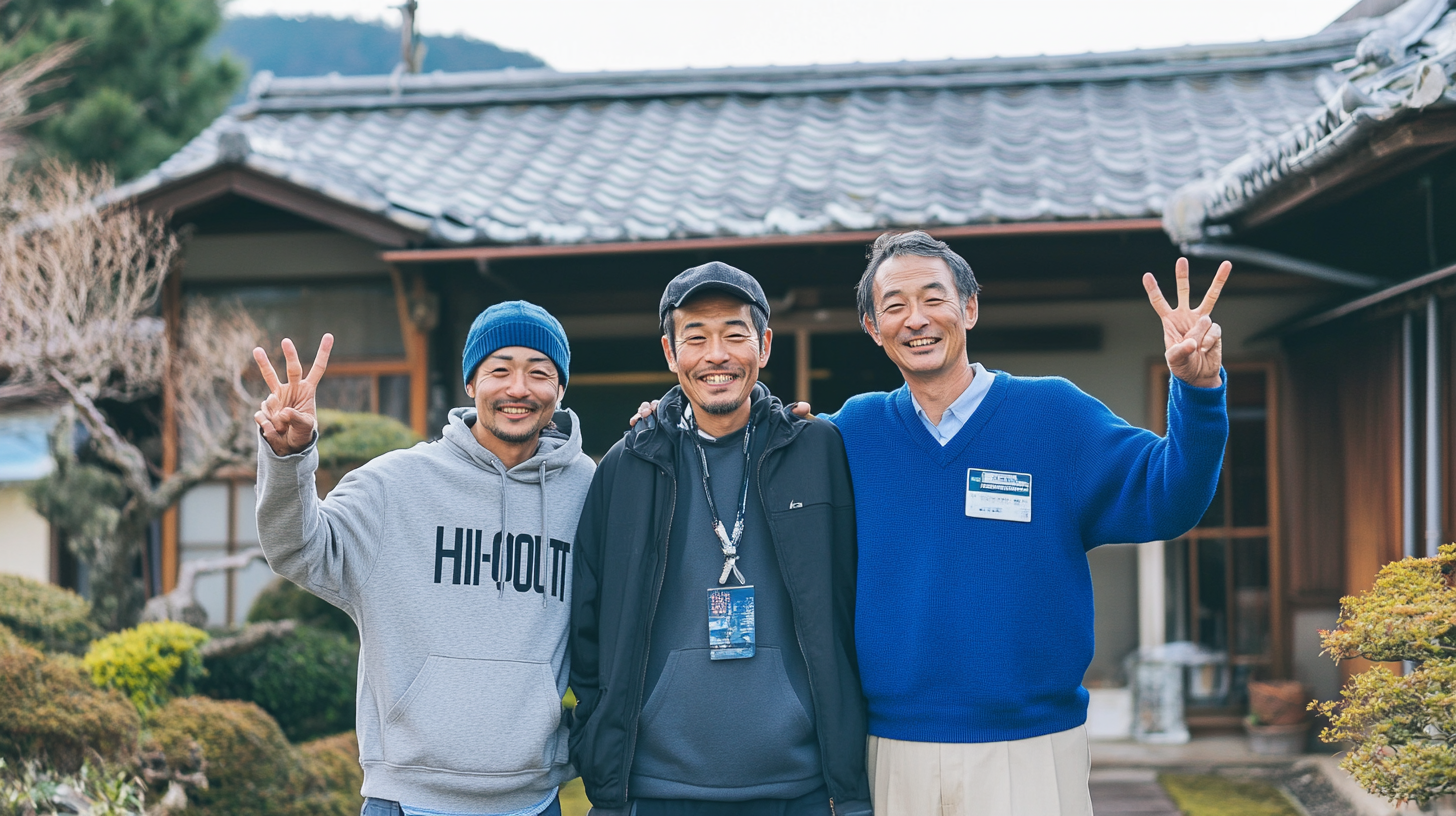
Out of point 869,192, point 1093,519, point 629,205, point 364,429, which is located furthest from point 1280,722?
point 364,429

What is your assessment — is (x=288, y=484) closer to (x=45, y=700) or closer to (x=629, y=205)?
(x=45, y=700)

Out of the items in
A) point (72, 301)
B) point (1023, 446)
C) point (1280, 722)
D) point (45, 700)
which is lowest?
point (1280, 722)

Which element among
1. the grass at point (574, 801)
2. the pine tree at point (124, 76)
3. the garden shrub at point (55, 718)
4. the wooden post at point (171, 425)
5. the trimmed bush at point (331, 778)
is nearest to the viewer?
the garden shrub at point (55, 718)

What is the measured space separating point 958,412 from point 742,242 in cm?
329

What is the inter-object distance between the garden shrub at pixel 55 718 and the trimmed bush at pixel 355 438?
153 centimetres

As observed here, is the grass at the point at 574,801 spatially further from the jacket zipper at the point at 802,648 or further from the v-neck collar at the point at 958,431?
the v-neck collar at the point at 958,431

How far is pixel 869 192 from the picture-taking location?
6379mm

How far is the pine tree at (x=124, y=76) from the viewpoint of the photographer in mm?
13367

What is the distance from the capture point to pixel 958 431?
2551 millimetres

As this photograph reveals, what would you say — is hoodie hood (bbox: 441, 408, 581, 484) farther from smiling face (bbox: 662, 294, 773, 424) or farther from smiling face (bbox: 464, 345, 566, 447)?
smiling face (bbox: 662, 294, 773, 424)

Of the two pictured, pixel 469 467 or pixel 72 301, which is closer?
pixel 469 467

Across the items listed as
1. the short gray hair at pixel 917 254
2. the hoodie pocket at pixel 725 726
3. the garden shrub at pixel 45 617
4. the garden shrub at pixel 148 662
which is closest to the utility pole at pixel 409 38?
the garden shrub at pixel 45 617

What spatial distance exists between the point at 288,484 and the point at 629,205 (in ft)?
14.5

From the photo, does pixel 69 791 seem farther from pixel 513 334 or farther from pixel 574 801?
pixel 513 334
